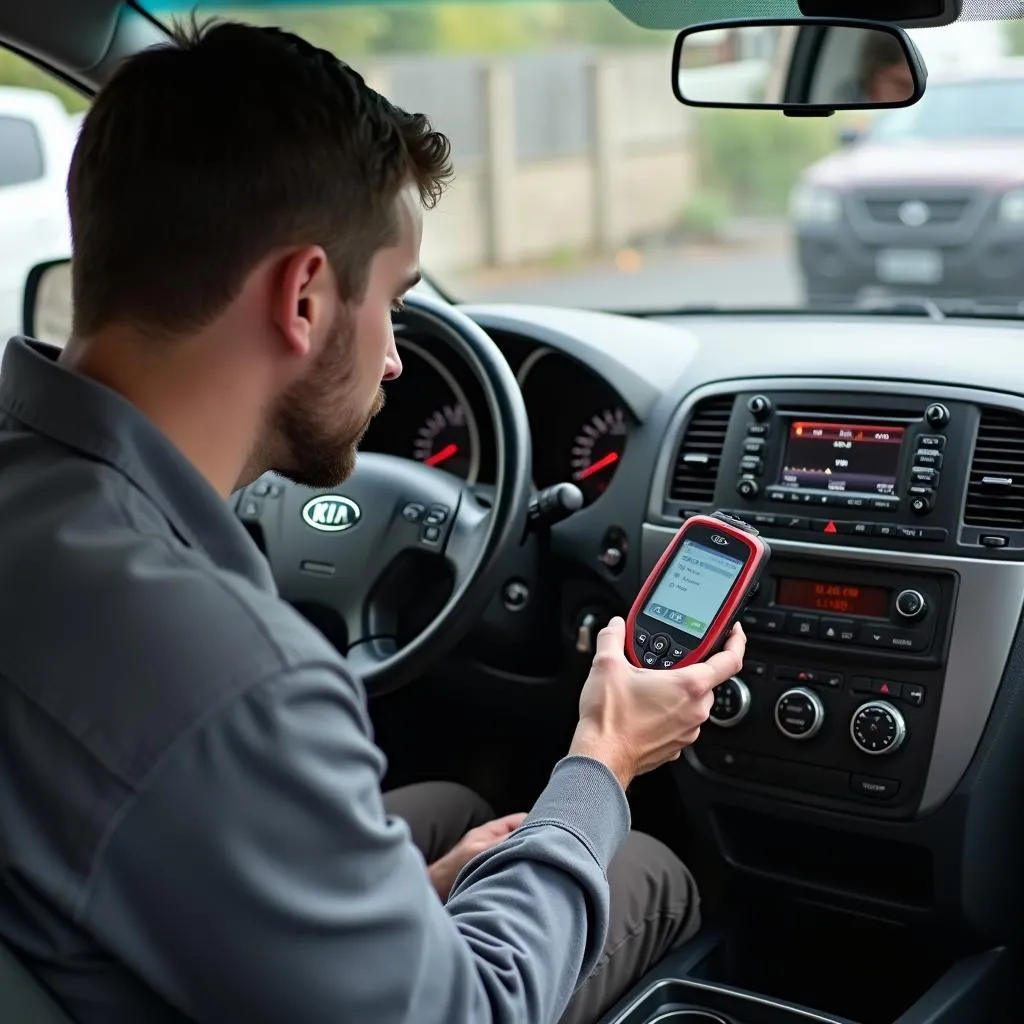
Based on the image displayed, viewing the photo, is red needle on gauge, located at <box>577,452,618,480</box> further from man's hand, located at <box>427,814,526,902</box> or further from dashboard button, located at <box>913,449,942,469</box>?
man's hand, located at <box>427,814,526,902</box>

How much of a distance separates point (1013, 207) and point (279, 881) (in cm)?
770

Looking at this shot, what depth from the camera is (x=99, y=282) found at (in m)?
1.41

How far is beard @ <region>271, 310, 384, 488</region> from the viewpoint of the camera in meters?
1.47

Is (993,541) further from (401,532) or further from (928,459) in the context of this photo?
(401,532)

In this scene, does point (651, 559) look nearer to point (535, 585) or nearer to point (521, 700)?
point (535, 585)

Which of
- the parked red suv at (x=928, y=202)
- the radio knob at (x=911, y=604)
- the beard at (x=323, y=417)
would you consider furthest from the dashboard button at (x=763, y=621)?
the parked red suv at (x=928, y=202)

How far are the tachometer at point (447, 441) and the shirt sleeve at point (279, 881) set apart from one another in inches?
70.6

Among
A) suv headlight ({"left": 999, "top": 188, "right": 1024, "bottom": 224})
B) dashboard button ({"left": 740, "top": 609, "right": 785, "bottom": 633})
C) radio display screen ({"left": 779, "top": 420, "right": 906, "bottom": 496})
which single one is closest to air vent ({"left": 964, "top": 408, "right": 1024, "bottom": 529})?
radio display screen ({"left": 779, "top": 420, "right": 906, "bottom": 496})

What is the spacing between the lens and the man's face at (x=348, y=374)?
4.83 feet

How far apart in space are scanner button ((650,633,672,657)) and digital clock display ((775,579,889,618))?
593 mm

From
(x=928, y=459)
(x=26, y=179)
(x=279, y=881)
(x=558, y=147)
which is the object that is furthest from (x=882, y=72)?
(x=558, y=147)

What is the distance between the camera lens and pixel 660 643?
2.09 m

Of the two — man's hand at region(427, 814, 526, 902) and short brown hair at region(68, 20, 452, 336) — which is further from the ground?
short brown hair at region(68, 20, 452, 336)

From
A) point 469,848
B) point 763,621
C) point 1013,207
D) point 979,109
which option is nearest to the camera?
point 469,848
